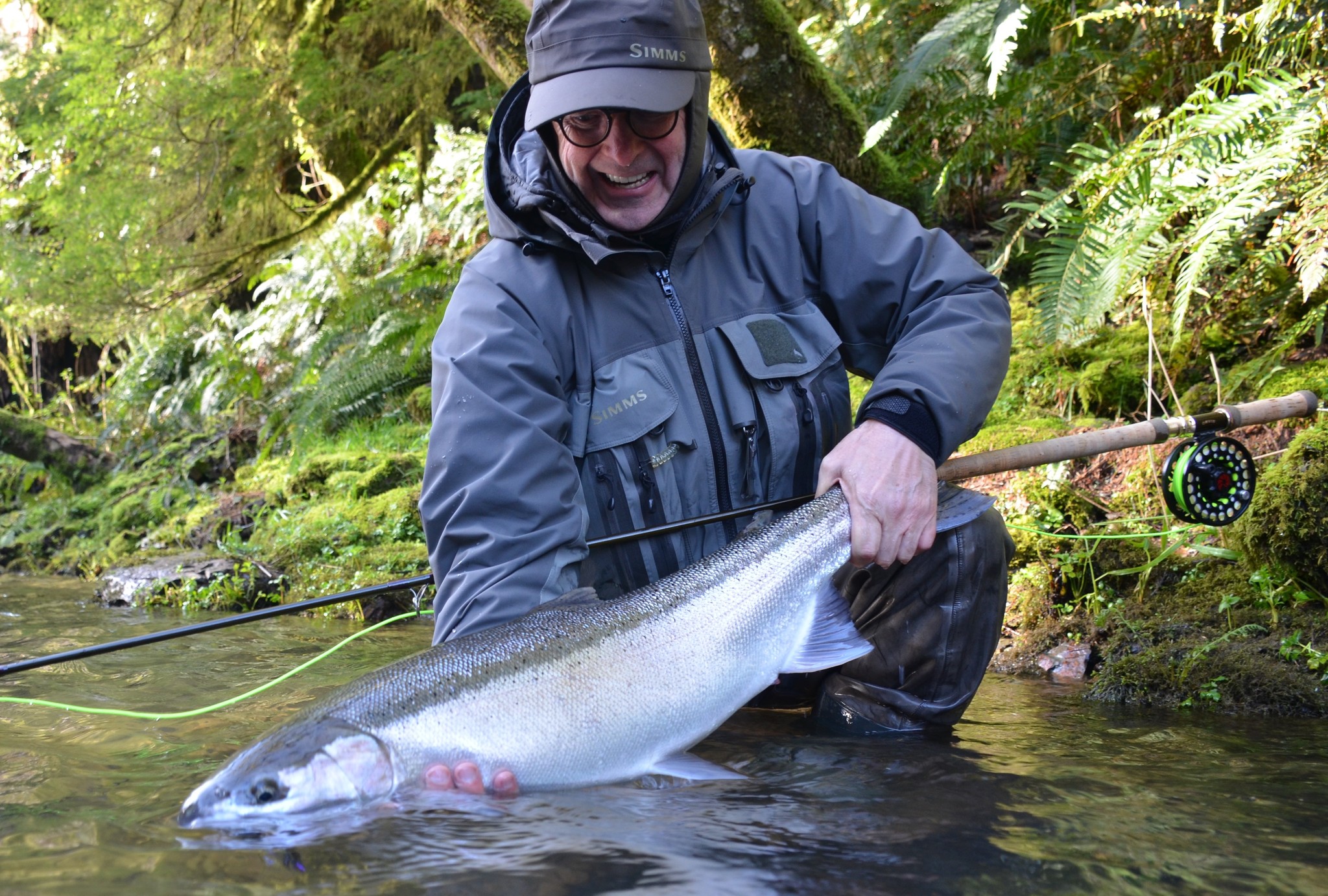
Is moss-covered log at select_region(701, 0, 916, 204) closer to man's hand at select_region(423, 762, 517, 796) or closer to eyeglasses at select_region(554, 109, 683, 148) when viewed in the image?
eyeglasses at select_region(554, 109, 683, 148)

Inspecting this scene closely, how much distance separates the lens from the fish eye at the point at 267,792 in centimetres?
262

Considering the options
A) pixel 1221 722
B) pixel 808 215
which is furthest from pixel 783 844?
pixel 808 215

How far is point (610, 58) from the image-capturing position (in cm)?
364

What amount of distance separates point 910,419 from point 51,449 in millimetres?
12675

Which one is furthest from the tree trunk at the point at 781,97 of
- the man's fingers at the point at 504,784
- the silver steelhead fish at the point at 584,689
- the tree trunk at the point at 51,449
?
the tree trunk at the point at 51,449

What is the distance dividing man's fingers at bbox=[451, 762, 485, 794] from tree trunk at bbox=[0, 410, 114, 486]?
11.8 meters

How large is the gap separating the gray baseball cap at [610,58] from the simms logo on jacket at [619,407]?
92 centimetres

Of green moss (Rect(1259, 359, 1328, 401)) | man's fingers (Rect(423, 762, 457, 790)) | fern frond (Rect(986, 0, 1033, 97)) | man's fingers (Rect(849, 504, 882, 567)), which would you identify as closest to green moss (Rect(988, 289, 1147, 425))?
green moss (Rect(1259, 359, 1328, 401))

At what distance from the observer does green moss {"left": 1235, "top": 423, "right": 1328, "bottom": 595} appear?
4031mm

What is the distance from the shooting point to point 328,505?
29.8 feet

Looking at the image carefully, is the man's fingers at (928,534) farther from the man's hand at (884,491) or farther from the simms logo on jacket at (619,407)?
the simms logo on jacket at (619,407)

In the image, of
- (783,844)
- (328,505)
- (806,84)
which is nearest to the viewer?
(783,844)

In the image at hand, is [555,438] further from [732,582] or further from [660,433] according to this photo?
[732,582]

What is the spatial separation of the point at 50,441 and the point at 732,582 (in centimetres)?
1261
